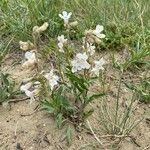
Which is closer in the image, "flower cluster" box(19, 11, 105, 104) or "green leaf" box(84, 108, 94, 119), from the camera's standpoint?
"flower cluster" box(19, 11, 105, 104)

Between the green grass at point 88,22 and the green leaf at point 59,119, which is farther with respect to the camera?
the green grass at point 88,22

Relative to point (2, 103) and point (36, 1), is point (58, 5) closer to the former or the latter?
point (36, 1)

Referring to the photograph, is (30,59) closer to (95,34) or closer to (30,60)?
(30,60)

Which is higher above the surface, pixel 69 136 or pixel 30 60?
pixel 30 60

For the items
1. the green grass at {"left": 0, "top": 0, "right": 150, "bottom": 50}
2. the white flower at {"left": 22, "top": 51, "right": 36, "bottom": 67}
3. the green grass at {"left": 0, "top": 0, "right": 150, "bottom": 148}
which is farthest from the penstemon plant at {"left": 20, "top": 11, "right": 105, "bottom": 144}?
the green grass at {"left": 0, "top": 0, "right": 150, "bottom": 50}

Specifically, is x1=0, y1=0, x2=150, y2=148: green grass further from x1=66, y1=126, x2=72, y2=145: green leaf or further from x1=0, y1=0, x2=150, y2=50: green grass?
x1=66, y1=126, x2=72, y2=145: green leaf

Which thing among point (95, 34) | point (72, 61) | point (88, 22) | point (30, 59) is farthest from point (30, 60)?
point (88, 22)

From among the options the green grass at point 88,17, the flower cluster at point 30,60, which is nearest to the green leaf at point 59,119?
the flower cluster at point 30,60

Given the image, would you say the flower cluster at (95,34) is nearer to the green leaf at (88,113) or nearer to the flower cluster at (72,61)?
the flower cluster at (72,61)

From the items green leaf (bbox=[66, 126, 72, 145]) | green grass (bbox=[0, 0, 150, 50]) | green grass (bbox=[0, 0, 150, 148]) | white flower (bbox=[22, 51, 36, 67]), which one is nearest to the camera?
white flower (bbox=[22, 51, 36, 67])

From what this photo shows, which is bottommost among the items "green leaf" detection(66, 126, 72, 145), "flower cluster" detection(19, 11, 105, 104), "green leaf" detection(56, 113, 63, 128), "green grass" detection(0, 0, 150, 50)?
"green leaf" detection(66, 126, 72, 145)

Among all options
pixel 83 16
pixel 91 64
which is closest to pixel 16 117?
pixel 91 64
